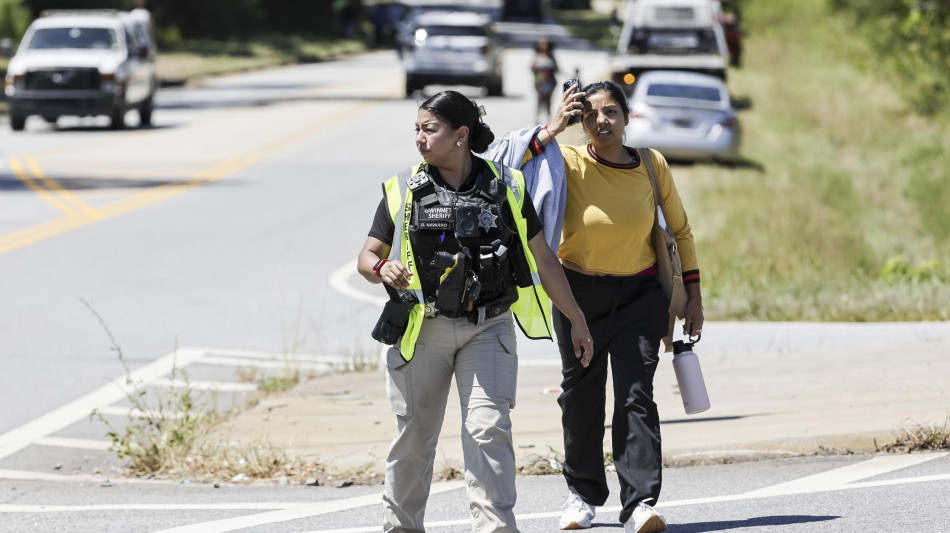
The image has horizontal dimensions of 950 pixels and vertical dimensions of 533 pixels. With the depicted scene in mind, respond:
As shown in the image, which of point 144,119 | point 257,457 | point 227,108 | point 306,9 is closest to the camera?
point 257,457

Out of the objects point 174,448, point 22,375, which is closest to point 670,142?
point 22,375

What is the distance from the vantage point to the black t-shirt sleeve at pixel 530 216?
5371mm

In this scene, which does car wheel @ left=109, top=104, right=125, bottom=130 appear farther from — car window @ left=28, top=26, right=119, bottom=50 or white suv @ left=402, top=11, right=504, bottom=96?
white suv @ left=402, top=11, right=504, bottom=96

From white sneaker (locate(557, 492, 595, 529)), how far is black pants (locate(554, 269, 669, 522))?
0.03 metres

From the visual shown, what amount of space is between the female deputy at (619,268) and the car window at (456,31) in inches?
1180

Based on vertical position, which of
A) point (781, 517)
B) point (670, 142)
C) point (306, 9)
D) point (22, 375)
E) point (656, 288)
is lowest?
point (306, 9)

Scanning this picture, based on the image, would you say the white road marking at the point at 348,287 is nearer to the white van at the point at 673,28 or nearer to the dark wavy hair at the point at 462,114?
the dark wavy hair at the point at 462,114

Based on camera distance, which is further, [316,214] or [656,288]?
[316,214]

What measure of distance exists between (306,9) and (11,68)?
39218 mm

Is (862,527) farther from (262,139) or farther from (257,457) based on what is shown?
(262,139)

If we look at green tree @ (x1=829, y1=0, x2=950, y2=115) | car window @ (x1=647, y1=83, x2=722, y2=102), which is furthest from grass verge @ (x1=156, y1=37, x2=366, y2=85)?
car window @ (x1=647, y1=83, x2=722, y2=102)

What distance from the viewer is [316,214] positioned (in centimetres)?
1903

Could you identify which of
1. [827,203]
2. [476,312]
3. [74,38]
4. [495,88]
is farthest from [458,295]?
[495,88]

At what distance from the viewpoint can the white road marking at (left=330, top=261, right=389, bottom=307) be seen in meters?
13.7
